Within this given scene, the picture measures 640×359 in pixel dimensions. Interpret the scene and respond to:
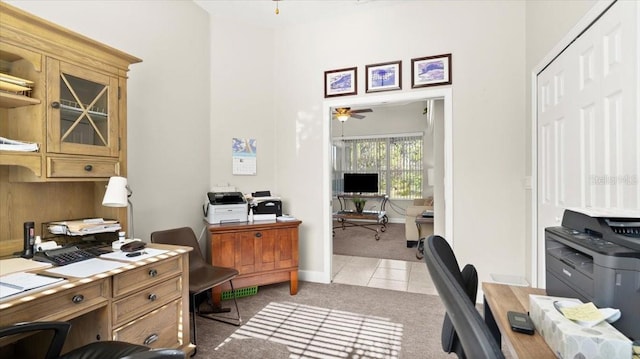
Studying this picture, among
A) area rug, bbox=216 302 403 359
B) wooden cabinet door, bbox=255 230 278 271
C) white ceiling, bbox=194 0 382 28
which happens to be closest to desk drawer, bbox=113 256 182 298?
area rug, bbox=216 302 403 359

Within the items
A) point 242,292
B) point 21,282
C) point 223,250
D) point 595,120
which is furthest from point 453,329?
point 242,292

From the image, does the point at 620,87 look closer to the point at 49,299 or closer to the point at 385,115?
the point at 49,299

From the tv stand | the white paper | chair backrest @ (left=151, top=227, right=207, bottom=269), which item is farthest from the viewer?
the tv stand

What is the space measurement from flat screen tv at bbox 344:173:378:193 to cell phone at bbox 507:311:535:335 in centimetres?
682

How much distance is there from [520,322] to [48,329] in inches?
68.7

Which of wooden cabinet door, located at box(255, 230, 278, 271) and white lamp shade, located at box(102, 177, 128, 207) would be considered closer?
white lamp shade, located at box(102, 177, 128, 207)

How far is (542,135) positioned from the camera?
2.39 m

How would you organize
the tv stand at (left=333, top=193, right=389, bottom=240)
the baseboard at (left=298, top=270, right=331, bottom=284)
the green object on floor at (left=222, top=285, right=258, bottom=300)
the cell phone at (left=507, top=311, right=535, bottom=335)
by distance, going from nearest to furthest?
the cell phone at (left=507, top=311, right=535, bottom=335) → the green object on floor at (left=222, top=285, right=258, bottom=300) → the baseboard at (left=298, top=270, right=331, bottom=284) → the tv stand at (left=333, top=193, right=389, bottom=240)

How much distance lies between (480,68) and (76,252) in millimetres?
3614

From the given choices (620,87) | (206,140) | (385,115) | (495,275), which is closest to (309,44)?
(206,140)

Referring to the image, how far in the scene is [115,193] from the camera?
179cm

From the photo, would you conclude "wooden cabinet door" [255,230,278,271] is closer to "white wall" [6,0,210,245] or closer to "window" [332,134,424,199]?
"white wall" [6,0,210,245]

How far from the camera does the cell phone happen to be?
922 mm

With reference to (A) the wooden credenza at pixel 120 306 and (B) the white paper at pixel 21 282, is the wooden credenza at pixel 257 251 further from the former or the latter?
(B) the white paper at pixel 21 282
